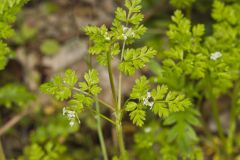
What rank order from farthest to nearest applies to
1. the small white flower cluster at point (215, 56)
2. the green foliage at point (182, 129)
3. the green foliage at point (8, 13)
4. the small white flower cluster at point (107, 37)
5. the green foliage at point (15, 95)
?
the green foliage at point (15, 95), the green foliage at point (182, 129), the small white flower cluster at point (215, 56), the green foliage at point (8, 13), the small white flower cluster at point (107, 37)

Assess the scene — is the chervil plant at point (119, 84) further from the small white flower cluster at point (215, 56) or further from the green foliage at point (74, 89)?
the small white flower cluster at point (215, 56)

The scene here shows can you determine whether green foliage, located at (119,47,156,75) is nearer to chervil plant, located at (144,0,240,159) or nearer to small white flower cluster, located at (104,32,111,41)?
small white flower cluster, located at (104,32,111,41)

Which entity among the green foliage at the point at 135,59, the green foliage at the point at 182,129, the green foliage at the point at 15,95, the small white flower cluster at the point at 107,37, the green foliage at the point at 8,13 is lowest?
the green foliage at the point at 182,129

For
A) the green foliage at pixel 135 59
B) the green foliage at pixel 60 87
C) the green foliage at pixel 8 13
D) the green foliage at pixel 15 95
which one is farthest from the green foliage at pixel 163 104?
the green foliage at pixel 15 95

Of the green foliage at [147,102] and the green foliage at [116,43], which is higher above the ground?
the green foliage at [116,43]

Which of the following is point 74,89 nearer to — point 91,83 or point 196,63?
point 91,83

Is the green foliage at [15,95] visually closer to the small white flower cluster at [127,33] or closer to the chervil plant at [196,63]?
the chervil plant at [196,63]

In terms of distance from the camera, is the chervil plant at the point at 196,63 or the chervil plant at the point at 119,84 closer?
the chervil plant at the point at 119,84

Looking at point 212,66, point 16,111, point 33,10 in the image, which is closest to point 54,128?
point 16,111

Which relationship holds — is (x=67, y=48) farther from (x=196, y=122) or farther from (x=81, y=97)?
(x=81, y=97)

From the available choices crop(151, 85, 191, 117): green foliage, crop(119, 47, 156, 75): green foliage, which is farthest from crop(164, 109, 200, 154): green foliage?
crop(119, 47, 156, 75): green foliage

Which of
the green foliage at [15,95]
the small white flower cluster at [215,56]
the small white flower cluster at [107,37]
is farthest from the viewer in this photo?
the green foliage at [15,95]
